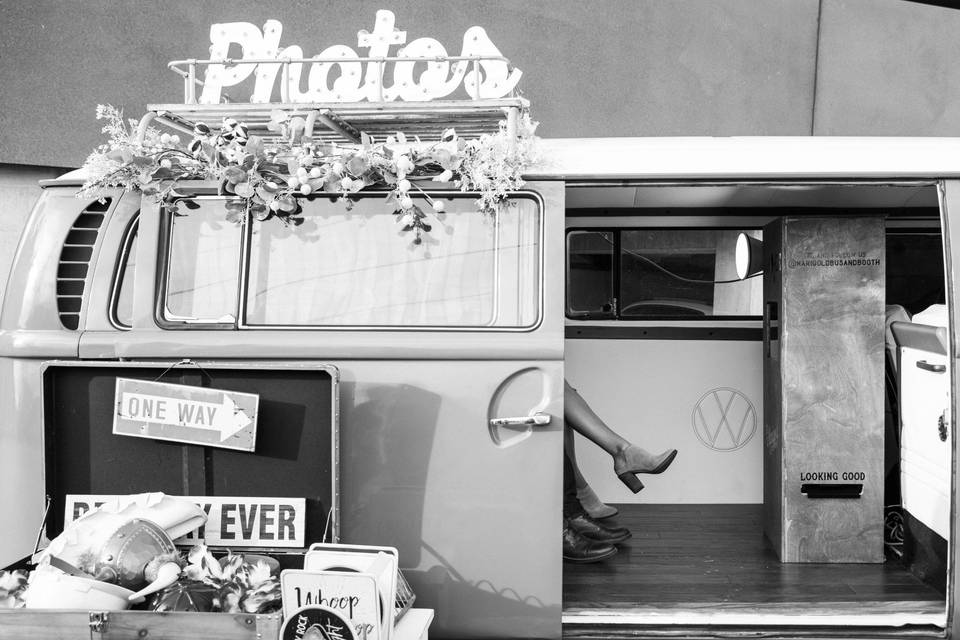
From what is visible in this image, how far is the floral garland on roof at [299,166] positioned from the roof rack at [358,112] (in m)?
0.07

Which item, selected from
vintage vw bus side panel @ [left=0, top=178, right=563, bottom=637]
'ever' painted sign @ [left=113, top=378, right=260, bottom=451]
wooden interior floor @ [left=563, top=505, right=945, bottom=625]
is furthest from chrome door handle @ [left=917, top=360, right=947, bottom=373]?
'ever' painted sign @ [left=113, top=378, right=260, bottom=451]

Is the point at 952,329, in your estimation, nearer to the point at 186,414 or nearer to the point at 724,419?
the point at 724,419

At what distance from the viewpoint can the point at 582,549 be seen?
461 centimetres

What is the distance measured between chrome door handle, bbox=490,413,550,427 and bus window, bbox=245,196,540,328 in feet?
1.36

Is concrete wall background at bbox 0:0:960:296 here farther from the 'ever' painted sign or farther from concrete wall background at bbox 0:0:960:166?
the 'ever' painted sign

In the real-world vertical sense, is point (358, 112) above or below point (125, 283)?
above

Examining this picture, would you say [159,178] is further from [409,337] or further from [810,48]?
[810,48]

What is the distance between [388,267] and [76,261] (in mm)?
1383

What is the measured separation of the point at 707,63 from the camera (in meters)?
7.90

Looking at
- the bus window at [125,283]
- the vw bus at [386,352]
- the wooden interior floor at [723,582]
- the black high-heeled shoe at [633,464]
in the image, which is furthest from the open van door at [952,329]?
the bus window at [125,283]

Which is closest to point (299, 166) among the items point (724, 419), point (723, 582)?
point (723, 582)

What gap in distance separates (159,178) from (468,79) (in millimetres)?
4781

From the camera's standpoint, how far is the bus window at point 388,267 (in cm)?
345

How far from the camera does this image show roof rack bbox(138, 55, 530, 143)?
3.30 meters
